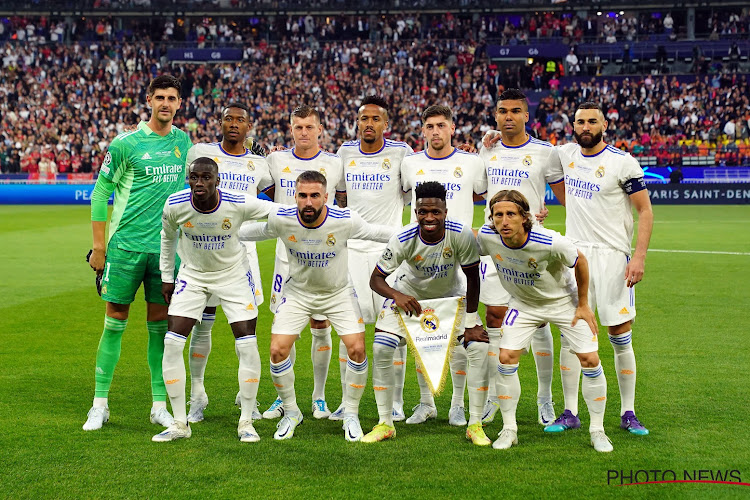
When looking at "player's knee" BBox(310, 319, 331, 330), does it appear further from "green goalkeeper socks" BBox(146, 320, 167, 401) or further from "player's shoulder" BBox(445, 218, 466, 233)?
"player's shoulder" BBox(445, 218, 466, 233)

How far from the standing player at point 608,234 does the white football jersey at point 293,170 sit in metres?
2.06

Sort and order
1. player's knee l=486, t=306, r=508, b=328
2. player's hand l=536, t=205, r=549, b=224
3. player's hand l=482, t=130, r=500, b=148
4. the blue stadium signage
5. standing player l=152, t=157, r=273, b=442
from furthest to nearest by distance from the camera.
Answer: the blue stadium signage < player's hand l=482, t=130, r=500, b=148 < player's knee l=486, t=306, r=508, b=328 < player's hand l=536, t=205, r=549, b=224 < standing player l=152, t=157, r=273, b=442

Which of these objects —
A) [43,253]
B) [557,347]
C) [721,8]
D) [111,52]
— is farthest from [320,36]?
[557,347]

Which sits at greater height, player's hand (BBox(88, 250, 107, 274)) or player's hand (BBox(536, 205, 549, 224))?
player's hand (BBox(536, 205, 549, 224))

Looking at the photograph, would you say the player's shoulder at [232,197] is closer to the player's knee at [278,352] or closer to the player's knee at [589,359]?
the player's knee at [278,352]

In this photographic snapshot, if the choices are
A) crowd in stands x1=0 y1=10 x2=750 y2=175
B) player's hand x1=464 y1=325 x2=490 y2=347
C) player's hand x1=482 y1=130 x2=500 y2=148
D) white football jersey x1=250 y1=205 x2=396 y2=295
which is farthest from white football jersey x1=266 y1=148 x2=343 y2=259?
crowd in stands x1=0 y1=10 x2=750 y2=175

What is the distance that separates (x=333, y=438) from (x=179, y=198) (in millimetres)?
2073

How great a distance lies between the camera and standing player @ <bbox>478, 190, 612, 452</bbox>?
5.62m

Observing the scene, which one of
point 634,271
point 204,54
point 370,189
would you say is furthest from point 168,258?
point 204,54

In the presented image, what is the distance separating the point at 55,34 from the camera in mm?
44156

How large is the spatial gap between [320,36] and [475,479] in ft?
136

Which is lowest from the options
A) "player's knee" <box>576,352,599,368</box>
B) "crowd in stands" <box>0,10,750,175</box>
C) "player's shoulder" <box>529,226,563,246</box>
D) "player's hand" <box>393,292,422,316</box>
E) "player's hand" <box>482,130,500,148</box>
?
"player's knee" <box>576,352,599,368</box>

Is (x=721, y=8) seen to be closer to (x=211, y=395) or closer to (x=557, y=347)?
(x=557, y=347)

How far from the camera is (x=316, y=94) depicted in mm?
39125
